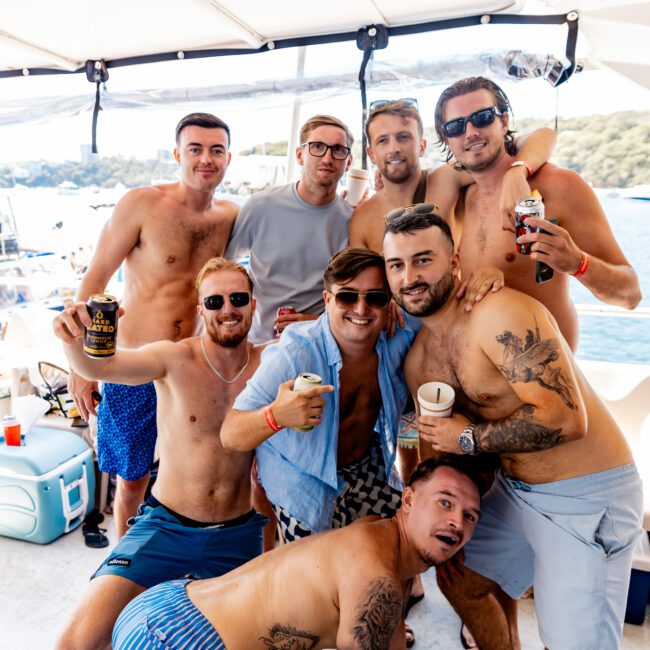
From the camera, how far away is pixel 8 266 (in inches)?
306

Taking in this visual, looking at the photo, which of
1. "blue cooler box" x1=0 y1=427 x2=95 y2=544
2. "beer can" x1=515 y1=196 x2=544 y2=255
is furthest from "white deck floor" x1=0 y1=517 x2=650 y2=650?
"beer can" x1=515 y1=196 x2=544 y2=255

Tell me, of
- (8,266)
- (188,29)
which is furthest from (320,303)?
(8,266)

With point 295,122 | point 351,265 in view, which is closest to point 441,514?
point 351,265

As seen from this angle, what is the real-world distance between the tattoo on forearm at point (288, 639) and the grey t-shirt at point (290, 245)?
4.76 feet

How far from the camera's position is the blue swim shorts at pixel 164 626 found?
1.53 m

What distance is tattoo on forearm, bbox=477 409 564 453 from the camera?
163cm

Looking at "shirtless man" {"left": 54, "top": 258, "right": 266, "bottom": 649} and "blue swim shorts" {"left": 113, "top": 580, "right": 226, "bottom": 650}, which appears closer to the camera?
"blue swim shorts" {"left": 113, "top": 580, "right": 226, "bottom": 650}

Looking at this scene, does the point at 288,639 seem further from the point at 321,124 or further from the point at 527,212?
the point at 321,124

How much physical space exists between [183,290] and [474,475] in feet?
5.89

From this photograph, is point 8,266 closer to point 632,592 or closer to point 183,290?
point 183,290

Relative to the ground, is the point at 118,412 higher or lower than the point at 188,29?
lower

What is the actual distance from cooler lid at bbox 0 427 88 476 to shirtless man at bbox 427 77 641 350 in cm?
261

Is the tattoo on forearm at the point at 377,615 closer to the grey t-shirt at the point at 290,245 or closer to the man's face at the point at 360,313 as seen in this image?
the man's face at the point at 360,313

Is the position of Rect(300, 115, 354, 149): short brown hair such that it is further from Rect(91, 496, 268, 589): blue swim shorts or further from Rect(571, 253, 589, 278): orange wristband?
Rect(91, 496, 268, 589): blue swim shorts
